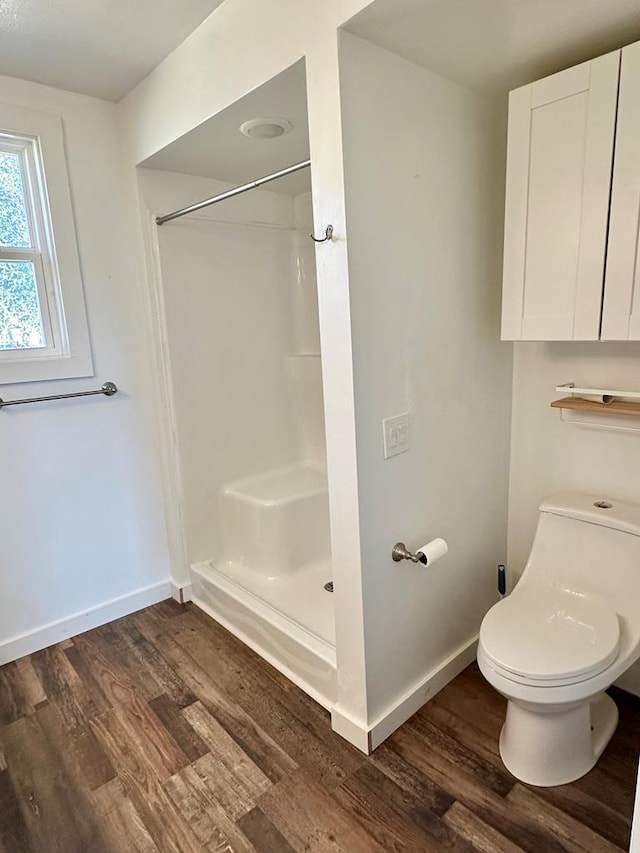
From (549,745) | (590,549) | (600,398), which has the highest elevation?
(600,398)

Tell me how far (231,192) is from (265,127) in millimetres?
256

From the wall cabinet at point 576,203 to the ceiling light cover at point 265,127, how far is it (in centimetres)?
76

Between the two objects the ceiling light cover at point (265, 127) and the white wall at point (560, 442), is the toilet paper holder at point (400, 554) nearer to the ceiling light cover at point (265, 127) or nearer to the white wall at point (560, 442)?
the white wall at point (560, 442)

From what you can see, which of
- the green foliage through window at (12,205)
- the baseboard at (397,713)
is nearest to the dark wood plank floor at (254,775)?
the baseboard at (397,713)

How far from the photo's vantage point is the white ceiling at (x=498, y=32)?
1.22m

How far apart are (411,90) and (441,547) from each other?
1.41 meters

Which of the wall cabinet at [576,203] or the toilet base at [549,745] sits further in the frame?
the toilet base at [549,745]

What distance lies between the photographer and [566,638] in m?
1.49

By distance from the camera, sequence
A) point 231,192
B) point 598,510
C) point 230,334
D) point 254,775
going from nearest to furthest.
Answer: point 254,775
point 598,510
point 231,192
point 230,334

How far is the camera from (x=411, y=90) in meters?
1.47

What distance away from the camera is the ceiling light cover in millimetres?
1719

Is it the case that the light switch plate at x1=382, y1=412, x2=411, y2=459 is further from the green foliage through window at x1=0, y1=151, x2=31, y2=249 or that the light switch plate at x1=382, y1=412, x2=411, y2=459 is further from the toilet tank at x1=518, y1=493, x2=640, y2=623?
the green foliage through window at x1=0, y1=151, x2=31, y2=249

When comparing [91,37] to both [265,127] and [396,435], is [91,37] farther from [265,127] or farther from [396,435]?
[396,435]

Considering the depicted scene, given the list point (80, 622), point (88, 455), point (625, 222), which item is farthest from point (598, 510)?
point (80, 622)
